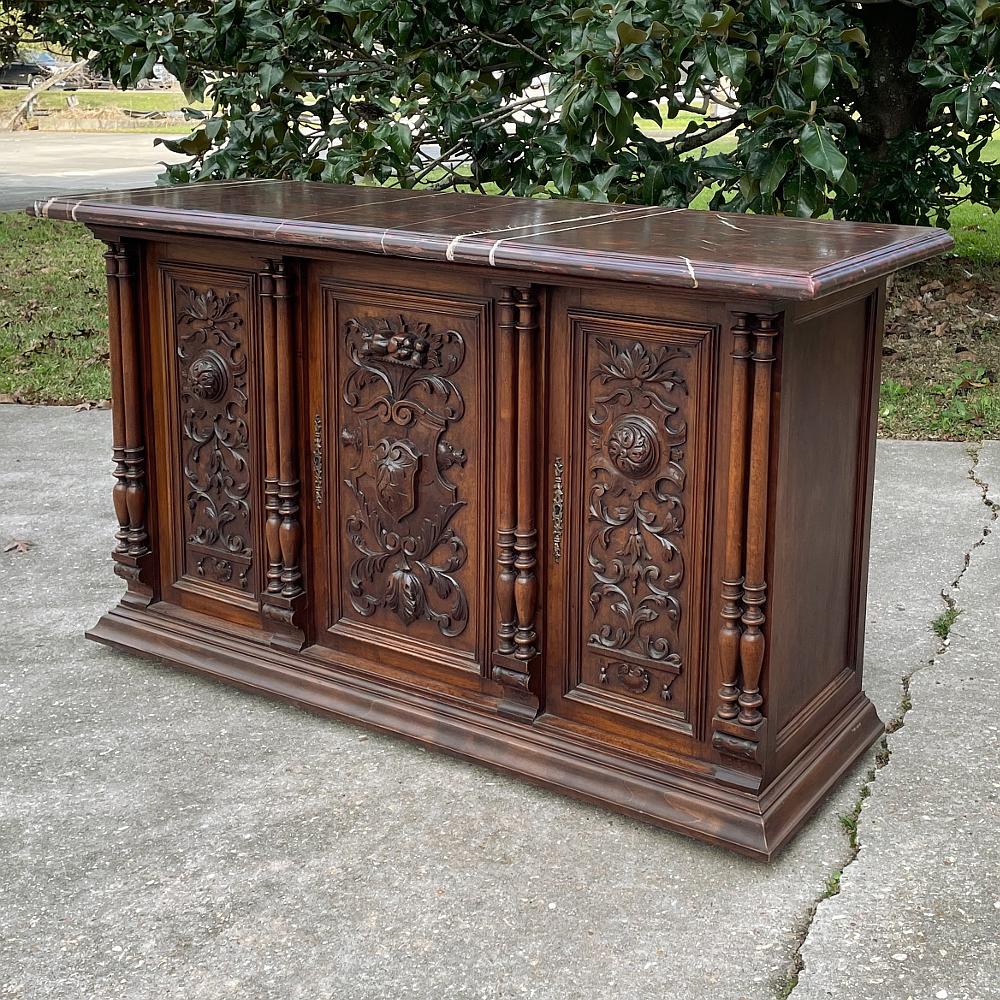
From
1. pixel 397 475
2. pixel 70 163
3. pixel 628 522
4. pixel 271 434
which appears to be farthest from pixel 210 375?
pixel 70 163

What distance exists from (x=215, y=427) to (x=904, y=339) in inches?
182

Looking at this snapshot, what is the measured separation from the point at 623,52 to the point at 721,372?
7.13 feet

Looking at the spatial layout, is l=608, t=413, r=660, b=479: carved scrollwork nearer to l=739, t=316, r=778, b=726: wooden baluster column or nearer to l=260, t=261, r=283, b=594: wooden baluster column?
l=739, t=316, r=778, b=726: wooden baluster column

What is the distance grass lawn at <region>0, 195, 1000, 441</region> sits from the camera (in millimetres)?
6301

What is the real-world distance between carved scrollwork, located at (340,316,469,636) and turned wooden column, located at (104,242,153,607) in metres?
0.74

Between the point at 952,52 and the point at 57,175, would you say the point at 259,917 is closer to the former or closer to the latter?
the point at 952,52

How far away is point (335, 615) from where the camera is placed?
3.60m

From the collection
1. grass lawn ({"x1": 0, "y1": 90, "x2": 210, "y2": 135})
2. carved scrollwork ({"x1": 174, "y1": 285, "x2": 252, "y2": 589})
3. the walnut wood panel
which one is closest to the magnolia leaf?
the walnut wood panel

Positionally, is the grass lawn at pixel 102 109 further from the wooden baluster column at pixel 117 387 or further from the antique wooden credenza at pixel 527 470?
the antique wooden credenza at pixel 527 470

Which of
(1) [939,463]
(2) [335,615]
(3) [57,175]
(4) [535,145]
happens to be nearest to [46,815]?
(2) [335,615]

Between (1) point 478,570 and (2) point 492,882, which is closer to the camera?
(2) point 492,882

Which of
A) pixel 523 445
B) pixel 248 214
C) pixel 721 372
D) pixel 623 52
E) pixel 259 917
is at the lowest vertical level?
pixel 259 917

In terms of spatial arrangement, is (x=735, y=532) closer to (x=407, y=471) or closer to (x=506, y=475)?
(x=506, y=475)

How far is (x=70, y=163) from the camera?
17422 mm
